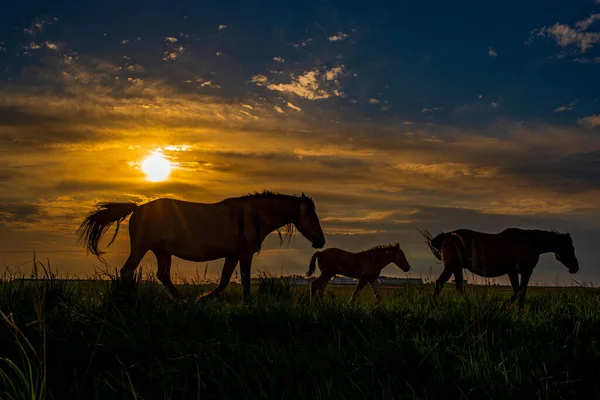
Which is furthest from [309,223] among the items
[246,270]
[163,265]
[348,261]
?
[348,261]

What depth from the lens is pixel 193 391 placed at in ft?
18.2

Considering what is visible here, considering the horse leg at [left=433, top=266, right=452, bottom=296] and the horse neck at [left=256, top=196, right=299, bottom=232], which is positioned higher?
the horse neck at [left=256, top=196, right=299, bottom=232]

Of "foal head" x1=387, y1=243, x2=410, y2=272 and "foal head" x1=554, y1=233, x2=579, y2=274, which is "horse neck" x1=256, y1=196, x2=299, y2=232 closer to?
"foal head" x1=387, y1=243, x2=410, y2=272

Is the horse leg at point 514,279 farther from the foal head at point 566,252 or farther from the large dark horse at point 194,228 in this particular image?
the large dark horse at point 194,228

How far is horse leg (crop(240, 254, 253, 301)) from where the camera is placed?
11.9 m

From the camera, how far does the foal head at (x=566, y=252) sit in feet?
58.4

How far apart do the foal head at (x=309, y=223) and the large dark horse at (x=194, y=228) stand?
469 millimetres

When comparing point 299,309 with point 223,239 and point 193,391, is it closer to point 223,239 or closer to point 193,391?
point 193,391

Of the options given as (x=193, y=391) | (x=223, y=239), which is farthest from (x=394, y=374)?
(x=223, y=239)

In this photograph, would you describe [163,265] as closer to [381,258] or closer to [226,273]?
[226,273]

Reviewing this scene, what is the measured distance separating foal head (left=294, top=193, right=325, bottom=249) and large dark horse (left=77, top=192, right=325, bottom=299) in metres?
0.47

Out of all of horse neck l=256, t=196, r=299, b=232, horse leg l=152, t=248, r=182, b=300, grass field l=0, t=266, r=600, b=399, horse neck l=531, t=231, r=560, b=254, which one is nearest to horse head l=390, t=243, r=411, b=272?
horse neck l=531, t=231, r=560, b=254

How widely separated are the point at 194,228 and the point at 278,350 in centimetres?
666

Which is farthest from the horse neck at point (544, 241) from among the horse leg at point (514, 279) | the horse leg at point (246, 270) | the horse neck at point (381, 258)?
the horse leg at point (246, 270)
